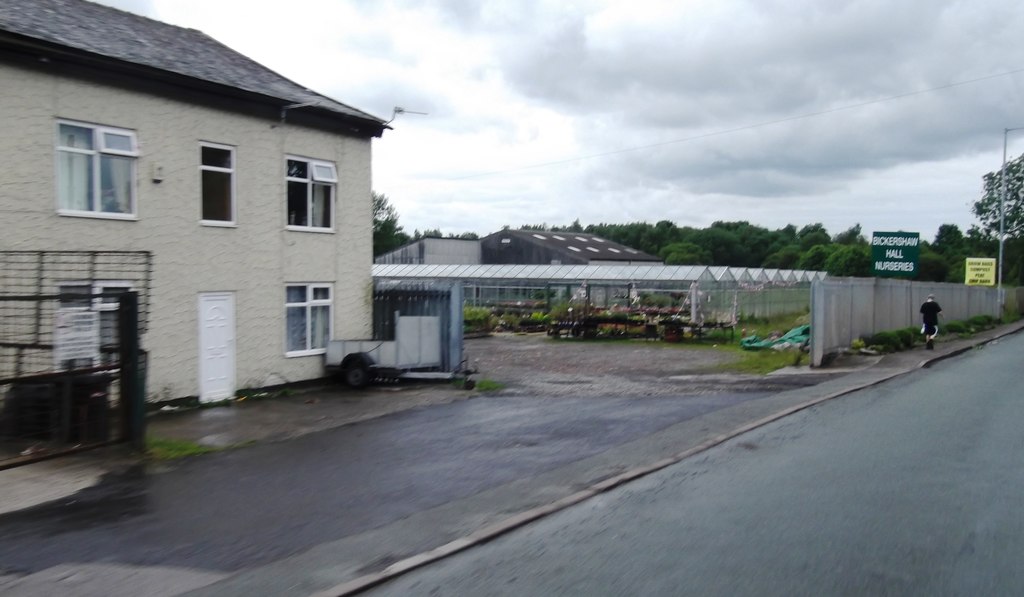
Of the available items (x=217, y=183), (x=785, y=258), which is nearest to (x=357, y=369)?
(x=217, y=183)

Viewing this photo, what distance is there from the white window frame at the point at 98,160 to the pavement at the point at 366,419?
3.43 metres

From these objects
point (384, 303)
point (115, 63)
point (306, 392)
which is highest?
point (115, 63)

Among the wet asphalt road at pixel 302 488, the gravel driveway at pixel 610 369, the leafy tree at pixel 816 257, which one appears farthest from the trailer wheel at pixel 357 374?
the leafy tree at pixel 816 257

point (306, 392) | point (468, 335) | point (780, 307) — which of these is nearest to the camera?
point (306, 392)

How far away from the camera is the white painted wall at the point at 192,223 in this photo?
13445 mm

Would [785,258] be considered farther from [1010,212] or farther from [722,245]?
[1010,212]

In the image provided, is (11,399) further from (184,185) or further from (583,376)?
(583,376)

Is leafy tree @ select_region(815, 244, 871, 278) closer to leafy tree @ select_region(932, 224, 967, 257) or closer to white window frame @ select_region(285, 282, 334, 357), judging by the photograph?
leafy tree @ select_region(932, 224, 967, 257)

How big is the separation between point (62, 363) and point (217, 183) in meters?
5.82

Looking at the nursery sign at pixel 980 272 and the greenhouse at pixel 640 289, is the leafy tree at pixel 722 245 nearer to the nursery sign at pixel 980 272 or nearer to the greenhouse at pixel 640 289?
the nursery sign at pixel 980 272

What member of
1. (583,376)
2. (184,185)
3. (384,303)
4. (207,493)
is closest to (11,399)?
(207,493)

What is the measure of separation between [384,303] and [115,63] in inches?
314

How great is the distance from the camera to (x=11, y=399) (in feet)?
36.2

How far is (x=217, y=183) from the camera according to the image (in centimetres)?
1669
